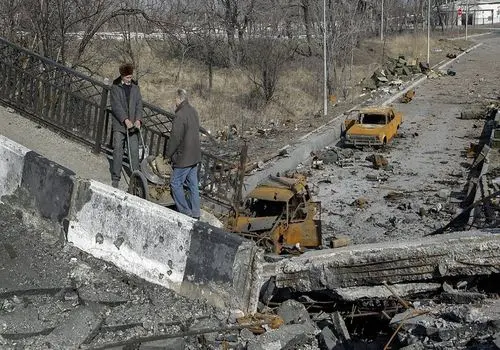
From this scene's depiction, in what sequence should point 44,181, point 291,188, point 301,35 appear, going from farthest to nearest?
point 301,35
point 291,188
point 44,181

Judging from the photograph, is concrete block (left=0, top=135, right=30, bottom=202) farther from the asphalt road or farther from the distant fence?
the asphalt road

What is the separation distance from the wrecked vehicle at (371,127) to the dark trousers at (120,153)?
13.2 m

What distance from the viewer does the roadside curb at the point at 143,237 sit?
646 centimetres

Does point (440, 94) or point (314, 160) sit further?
point (440, 94)

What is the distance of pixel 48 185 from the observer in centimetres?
786

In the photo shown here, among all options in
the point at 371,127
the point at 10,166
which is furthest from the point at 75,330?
the point at 371,127

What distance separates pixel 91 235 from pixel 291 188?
4489mm

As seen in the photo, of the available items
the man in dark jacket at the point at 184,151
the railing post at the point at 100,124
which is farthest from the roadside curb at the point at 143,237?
the railing post at the point at 100,124

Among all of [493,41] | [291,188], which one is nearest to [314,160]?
[291,188]

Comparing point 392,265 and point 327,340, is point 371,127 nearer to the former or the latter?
point 392,265

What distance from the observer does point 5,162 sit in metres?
8.41

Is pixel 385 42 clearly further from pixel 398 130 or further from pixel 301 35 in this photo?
pixel 398 130

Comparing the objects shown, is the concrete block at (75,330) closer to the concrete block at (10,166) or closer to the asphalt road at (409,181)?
the concrete block at (10,166)

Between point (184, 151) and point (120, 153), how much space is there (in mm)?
1343
